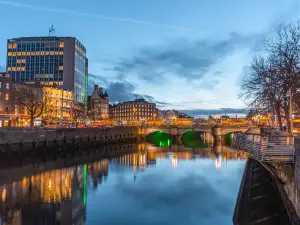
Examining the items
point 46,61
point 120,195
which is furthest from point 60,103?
point 120,195

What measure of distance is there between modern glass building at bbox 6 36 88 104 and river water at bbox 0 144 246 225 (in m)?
95.0

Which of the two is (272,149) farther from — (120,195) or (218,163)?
(218,163)

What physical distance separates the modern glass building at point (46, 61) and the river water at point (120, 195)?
94989 millimetres

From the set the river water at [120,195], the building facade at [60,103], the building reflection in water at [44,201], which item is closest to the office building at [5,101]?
the building facade at [60,103]

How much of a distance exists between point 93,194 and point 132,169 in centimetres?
1605

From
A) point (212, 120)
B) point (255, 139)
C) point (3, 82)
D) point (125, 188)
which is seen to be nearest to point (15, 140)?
point (125, 188)

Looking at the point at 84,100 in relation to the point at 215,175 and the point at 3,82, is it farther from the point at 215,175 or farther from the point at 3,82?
the point at 215,175

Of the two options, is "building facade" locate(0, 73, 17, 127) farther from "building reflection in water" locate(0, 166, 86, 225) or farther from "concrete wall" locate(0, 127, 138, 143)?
"building reflection in water" locate(0, 166, 86, 225)

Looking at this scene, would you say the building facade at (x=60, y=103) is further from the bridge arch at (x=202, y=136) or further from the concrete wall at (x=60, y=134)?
the bridge arch at (x=202, y=136)

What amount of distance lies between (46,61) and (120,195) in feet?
395

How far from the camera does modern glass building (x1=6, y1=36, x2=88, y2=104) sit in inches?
5271

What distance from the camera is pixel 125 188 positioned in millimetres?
32688

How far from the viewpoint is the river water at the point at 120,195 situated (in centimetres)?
2259

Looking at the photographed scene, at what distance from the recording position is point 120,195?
29.5 metres
